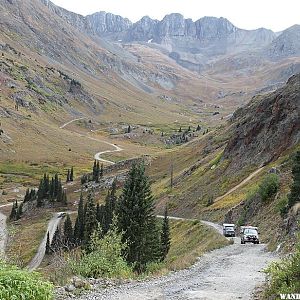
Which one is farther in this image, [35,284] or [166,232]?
[166,232]

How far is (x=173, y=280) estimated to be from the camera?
78.3 feet

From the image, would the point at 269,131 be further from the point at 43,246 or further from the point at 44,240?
the point at 44,240

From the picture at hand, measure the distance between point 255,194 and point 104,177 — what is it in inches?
5260

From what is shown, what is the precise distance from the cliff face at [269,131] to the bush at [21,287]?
7831cm

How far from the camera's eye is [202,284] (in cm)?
2228

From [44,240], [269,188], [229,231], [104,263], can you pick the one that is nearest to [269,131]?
[269,188]

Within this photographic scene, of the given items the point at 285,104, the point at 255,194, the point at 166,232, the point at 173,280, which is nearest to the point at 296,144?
the point at 285,104

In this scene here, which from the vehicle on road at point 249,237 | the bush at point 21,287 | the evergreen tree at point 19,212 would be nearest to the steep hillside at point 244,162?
the vehicle on road at point 249,237

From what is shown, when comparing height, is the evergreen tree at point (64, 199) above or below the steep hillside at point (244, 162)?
below

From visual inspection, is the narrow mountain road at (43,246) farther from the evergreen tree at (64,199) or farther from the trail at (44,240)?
the evergreen tree at (64,199)

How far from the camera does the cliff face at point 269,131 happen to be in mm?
92100

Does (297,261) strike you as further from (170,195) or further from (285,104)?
(170,195)

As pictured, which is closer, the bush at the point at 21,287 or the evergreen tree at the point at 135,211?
the bush at the point at 21,287

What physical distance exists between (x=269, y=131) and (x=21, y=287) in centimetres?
9056
